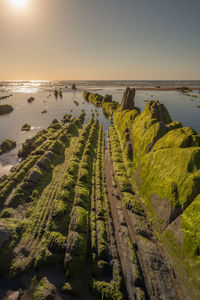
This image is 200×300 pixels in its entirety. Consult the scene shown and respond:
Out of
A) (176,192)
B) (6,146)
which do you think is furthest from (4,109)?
(176,192)

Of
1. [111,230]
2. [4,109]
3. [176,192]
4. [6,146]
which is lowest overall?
[111,230]

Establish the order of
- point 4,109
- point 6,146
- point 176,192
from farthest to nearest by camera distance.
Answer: point 4,109
point 6,146
point 176,192

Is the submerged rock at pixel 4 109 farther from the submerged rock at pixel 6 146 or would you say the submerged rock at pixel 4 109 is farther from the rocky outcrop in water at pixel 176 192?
the rocky outcrop in water at pixel 176 192

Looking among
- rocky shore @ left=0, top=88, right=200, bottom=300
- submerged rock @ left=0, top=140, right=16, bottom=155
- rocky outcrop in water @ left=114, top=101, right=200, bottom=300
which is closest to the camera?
rocky shore @ left=0, top=88, right=200, bottom=300

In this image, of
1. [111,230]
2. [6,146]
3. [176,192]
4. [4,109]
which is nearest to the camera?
[176,192]

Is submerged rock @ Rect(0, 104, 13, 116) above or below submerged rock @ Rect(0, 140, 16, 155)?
above

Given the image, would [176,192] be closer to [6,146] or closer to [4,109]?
[6,146]

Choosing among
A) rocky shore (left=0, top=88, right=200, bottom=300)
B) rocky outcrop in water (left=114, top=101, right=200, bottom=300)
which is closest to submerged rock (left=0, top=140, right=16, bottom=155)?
rocky shore (left=0, top=88, right=200, bottom=300)

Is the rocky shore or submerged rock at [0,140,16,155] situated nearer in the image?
the rocky shore

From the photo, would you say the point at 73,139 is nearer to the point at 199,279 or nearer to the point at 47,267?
the point at 47,267

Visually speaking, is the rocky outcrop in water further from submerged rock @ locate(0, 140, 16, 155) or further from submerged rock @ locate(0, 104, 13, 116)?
submerged rock @ locate(0, 104, 13, 116)

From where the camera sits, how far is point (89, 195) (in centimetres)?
1495

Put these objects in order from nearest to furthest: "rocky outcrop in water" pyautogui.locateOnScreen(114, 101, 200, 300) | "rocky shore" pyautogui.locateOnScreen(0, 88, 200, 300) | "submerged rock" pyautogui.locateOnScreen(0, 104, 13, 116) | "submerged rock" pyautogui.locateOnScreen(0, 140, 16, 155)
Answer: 1. "rocky shore" pyautogui.locateOnScreen(0, 88, 200, 300)
2. "rocky outcrop in water" pyautogui.locateOnScreen(114, 101, 200, 300)
3. "submerged rock" pyautogui.locateOnScreen(0, 140, 16, 155)
4. "submerged rock" pyautogui.locateOnScreen(0, 104, 13, 116)

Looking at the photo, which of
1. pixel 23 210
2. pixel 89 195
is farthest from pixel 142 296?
pixel 23 210
